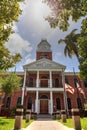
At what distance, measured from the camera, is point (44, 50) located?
37.3 metres

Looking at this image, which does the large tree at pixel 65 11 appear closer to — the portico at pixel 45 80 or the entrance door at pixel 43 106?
the portico at pixel 45 80

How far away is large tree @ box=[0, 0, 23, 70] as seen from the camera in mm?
6645

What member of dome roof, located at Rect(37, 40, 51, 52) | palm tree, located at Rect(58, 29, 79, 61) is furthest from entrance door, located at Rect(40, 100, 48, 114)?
dome roof, located at Rect(37, 40, 51, 52)

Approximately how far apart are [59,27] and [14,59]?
3212 mm

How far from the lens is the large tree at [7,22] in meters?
6.65

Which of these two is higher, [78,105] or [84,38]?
[84,38]

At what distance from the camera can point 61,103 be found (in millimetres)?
27984

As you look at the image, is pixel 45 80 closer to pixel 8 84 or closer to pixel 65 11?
pixel 8 84

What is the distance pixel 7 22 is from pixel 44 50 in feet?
99.2

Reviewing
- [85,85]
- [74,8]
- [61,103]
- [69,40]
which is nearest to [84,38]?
[74,8]

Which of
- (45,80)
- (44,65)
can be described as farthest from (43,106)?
(44,65)

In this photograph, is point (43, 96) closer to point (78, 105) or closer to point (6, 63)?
point (78, 105)

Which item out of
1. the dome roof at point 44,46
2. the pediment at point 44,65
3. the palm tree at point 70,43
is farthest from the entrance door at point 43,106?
the dome roof at point 44,46

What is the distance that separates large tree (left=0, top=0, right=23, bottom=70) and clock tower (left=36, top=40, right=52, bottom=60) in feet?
91.4
